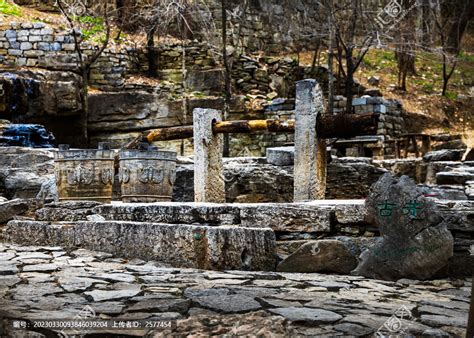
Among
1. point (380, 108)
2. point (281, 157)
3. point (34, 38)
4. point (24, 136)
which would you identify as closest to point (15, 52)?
point (34, 38)

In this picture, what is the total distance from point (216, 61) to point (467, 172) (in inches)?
505

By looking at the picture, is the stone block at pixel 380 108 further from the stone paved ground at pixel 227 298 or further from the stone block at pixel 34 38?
the stone paved ground at pixel 227 298

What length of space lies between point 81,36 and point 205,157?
13.9 metres

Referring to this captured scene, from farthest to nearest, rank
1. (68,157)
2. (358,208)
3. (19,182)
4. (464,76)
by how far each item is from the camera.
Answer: (464,76)
(19,182)
(68,157)
(358,208)

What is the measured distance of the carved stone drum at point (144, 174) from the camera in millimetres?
7430

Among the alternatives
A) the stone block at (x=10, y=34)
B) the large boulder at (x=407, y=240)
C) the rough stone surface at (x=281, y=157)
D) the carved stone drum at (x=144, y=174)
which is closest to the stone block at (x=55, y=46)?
the stone block at (x=10, y=34)

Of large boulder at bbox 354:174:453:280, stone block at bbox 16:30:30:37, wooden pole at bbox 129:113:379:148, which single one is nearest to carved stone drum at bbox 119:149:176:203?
wooden pole at bbox 129:113:379:148

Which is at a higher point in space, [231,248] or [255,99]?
[255,99]

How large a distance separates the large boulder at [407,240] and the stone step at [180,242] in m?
0.86

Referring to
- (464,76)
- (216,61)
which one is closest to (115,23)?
(216,61)

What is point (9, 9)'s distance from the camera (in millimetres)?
21688

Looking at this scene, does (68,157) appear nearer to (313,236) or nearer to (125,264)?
(125,264)

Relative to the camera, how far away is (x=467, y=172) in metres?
10.8

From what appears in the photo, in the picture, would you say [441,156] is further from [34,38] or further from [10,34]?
[10,34]
